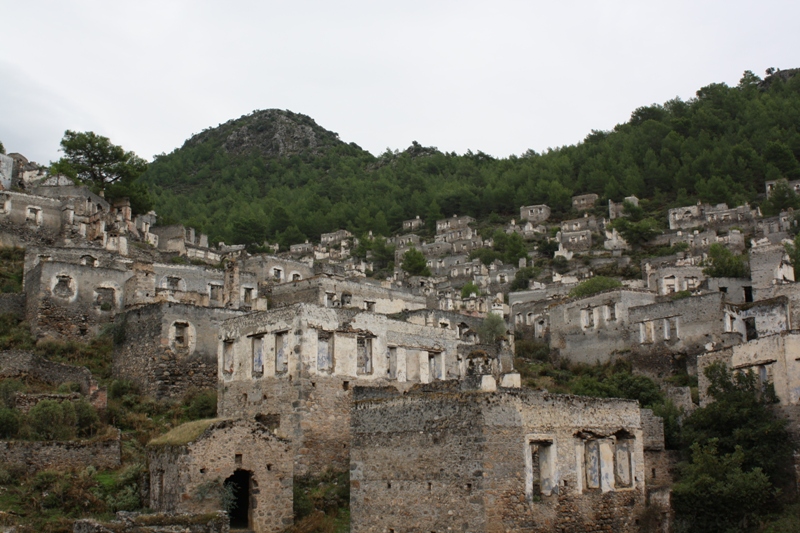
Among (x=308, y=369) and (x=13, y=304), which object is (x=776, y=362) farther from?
(x=13, y=304)

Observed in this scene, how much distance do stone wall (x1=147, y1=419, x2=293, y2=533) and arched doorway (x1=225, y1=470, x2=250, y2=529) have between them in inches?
4.0

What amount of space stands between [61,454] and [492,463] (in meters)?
13.3

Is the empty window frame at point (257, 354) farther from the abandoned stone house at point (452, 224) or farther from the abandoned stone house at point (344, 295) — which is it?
the abandoned stone house at point (452, 224)

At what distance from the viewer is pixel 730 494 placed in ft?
86.8

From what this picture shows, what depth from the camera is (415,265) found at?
88375mm

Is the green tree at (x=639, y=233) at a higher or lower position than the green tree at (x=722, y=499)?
higher

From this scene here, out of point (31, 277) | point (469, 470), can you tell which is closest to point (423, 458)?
point (469, 470)

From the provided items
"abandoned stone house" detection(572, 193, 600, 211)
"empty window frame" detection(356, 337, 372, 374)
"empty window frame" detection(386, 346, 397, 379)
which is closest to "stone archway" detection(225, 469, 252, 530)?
"empty window frame" detection(356, 337, 372, 374)

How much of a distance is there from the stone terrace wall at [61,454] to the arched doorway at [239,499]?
405cm

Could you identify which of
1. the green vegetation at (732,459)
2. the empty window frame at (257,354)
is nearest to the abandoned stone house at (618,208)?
the green vegetation at (732,459)

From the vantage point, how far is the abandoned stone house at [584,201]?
358 ft

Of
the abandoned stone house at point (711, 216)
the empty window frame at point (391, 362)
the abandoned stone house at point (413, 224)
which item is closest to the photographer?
the empty window frame at point (391, 362)

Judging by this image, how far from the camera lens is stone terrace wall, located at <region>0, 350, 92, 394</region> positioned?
32.5 metres

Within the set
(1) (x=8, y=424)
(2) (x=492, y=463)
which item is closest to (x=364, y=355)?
(2) (x=492, y=463)
